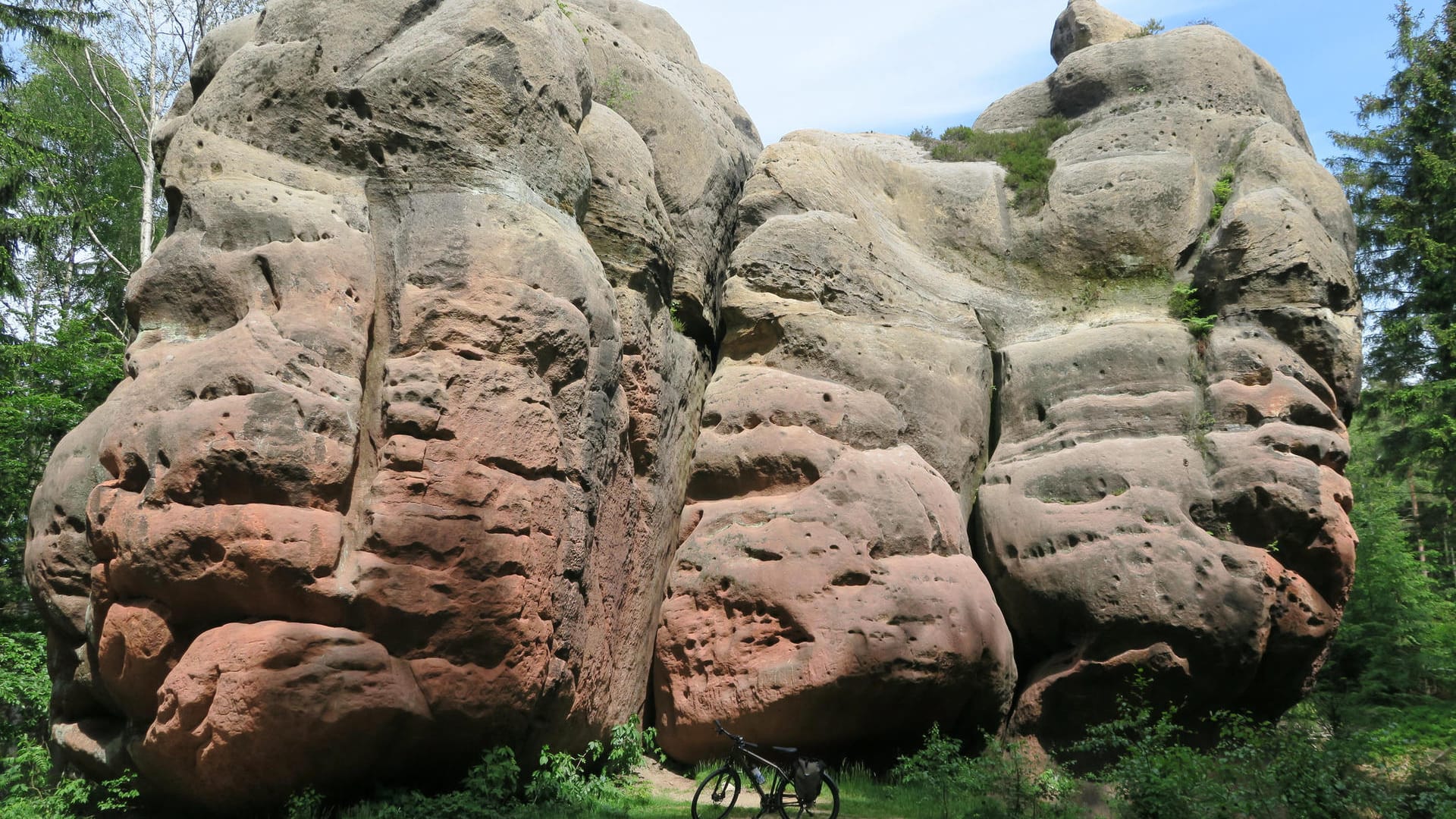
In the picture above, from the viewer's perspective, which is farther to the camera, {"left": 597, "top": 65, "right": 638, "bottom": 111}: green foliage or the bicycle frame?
{"left": 597, "top": 65, "right": 638, "bottom": 111}: green foliage

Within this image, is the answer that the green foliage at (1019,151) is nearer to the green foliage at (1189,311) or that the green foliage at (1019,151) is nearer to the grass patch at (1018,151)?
the grass patch at (1018,151)

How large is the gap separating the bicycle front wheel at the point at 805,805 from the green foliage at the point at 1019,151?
8.66 m

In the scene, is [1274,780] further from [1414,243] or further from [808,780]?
[1414,243]

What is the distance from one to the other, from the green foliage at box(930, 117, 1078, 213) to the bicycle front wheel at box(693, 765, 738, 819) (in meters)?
8.87

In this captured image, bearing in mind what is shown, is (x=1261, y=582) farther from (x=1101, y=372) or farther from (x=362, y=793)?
(x=362, y=793)

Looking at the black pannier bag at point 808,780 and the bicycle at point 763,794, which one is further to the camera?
the bicycle at point 763,794

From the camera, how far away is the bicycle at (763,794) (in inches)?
303

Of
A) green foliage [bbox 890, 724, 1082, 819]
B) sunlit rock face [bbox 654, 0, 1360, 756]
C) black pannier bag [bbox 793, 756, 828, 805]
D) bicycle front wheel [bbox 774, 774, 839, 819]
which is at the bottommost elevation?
green foliage [bbox 890, 724, 1082, 819]

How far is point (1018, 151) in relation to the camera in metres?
14.9

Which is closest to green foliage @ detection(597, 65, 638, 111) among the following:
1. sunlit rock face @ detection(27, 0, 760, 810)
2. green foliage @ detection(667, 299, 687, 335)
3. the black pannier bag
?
sunlit rock face @ detection(27, 0, 760, 810)

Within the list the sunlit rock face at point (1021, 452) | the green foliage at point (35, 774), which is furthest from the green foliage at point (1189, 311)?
the green foliage at point (35, 774)

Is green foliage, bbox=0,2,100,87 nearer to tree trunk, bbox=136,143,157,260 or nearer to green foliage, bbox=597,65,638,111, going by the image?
tree trunk, bbox=136,143,157,260

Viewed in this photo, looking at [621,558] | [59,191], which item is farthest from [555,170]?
[59,191]

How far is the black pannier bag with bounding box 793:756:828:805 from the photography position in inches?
296
